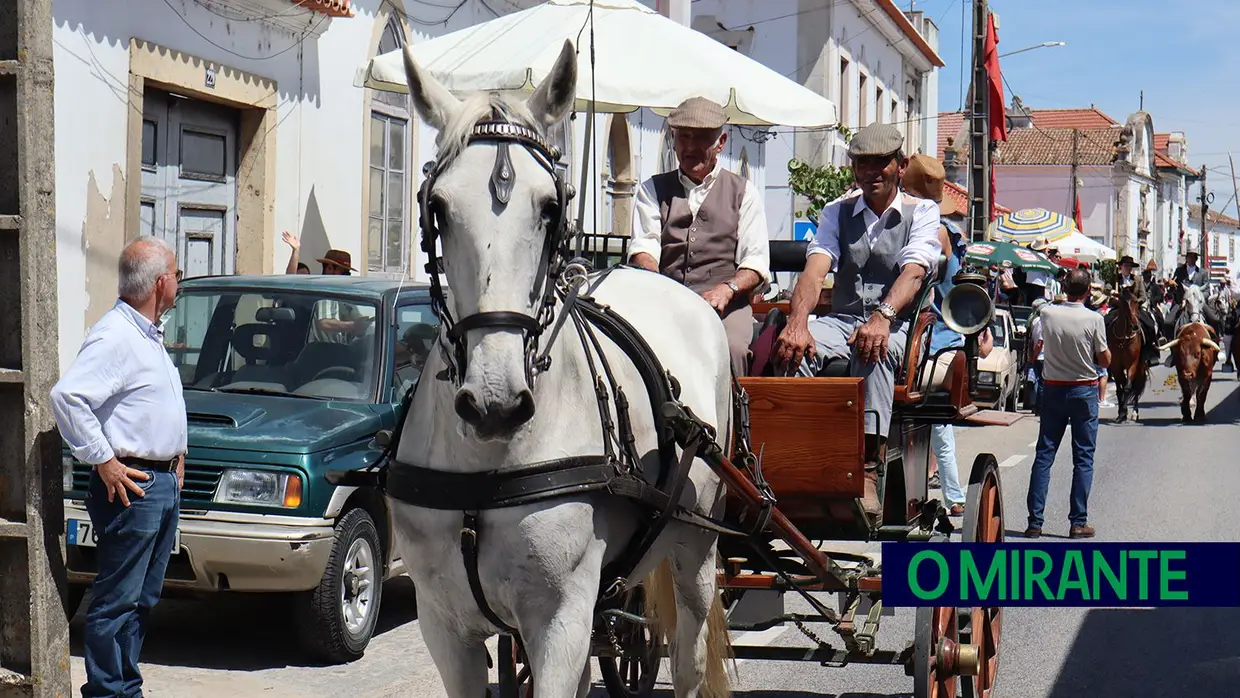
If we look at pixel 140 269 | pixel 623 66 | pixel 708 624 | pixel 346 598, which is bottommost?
pixel 346 598

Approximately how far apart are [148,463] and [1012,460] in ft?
42.1

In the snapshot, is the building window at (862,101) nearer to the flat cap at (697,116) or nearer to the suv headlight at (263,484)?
the suv headlight at (263,484)

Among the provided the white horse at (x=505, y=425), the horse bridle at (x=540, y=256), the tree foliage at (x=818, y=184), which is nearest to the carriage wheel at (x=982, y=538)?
the white horse at (x=505, y=425)

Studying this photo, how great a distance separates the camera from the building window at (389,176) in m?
A: 15.7

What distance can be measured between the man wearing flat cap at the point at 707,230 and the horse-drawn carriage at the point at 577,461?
0.46m

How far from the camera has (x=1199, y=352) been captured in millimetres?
20797

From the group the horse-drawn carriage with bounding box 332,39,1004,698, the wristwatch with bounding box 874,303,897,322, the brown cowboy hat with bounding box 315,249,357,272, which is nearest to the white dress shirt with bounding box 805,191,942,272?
the wristwatch with bounding box 874,303,897,322

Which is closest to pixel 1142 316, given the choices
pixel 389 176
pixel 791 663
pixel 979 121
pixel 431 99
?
pixel 979 121

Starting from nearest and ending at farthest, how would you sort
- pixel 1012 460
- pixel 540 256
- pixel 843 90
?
pixel 540 256, pixel 1012 460, pixel 843 90

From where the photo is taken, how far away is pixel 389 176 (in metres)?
16.1

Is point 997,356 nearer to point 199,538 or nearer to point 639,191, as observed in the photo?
point 639,191

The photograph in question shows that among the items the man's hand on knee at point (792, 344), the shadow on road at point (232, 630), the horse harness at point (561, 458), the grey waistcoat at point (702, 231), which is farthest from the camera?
the shadow on road at point (232, 630)

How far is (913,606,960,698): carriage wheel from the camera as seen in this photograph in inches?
205

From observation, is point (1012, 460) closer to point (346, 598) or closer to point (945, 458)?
point (945, 458)
